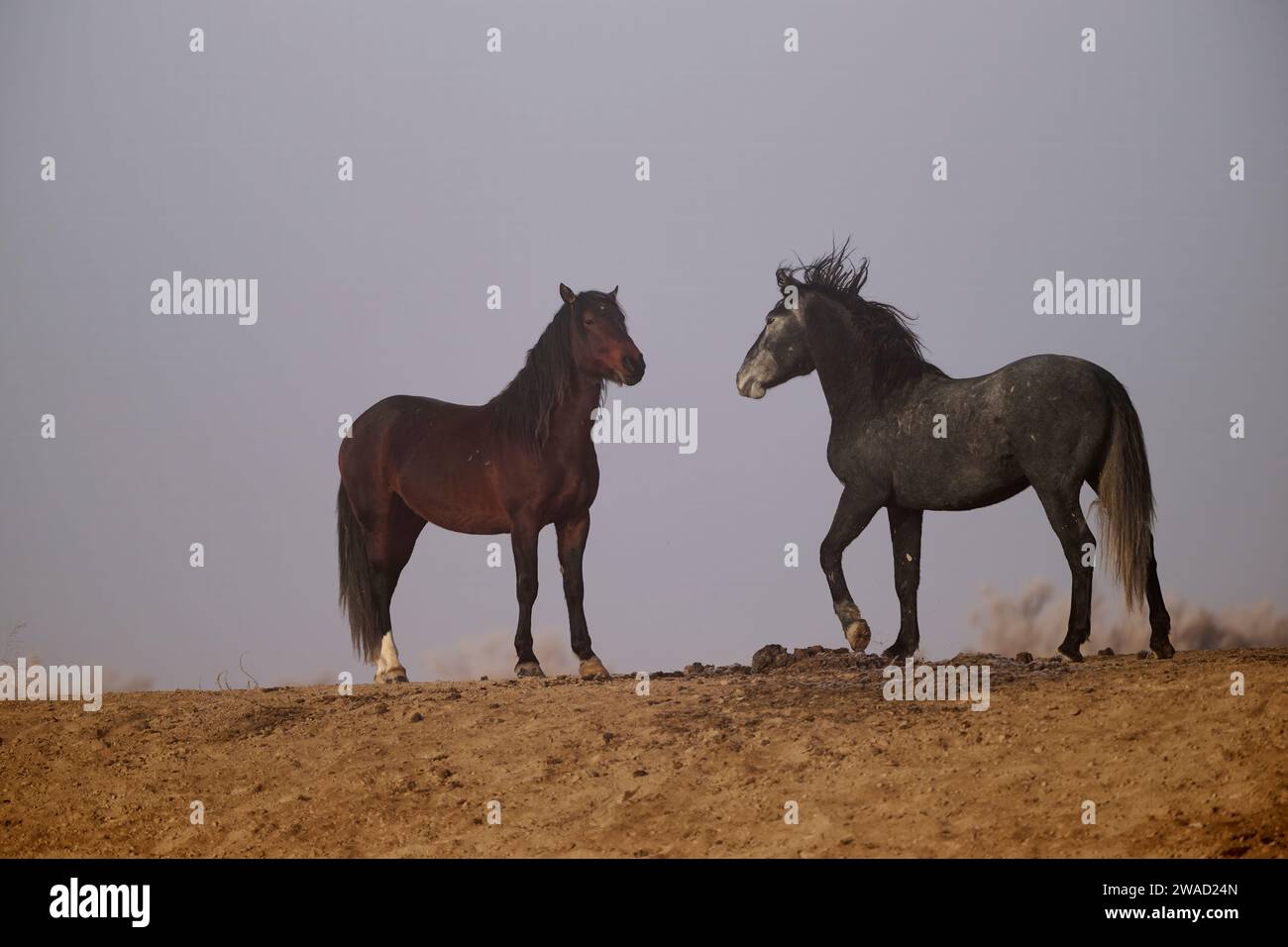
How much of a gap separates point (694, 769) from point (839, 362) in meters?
4.27

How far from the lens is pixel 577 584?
1464 cm

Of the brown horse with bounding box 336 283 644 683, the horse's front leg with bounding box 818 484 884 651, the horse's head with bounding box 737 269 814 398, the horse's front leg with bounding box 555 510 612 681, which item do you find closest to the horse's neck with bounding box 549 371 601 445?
the brown horse with bounding box 336 283 644 683

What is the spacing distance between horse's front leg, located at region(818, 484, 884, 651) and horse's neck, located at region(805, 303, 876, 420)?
2.57 feet

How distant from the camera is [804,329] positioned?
46.0 feet

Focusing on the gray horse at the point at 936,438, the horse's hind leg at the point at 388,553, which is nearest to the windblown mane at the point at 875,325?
the gray horse at the point at 936,438

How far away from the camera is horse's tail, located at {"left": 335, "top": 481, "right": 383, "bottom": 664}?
15812mm

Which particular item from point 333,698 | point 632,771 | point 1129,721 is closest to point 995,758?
point 1129,721

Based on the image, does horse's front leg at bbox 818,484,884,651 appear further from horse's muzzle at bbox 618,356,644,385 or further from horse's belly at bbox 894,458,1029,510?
horse's muzzle at bbox 618,356,644,385

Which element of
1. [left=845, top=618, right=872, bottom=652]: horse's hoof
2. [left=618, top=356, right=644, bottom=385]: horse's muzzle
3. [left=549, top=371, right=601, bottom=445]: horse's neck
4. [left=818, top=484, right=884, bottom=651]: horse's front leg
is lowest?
[left=845, top=618, right=872, bottom=652]: horse's hoof

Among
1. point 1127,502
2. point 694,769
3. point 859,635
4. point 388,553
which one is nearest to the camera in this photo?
point 694,769

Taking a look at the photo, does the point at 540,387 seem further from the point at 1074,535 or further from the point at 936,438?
the point at 1074,535

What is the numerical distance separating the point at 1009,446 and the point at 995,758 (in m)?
3.04

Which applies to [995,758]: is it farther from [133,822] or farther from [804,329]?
[133,822]

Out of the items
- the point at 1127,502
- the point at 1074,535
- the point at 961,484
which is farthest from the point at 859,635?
the point at 1127,502
